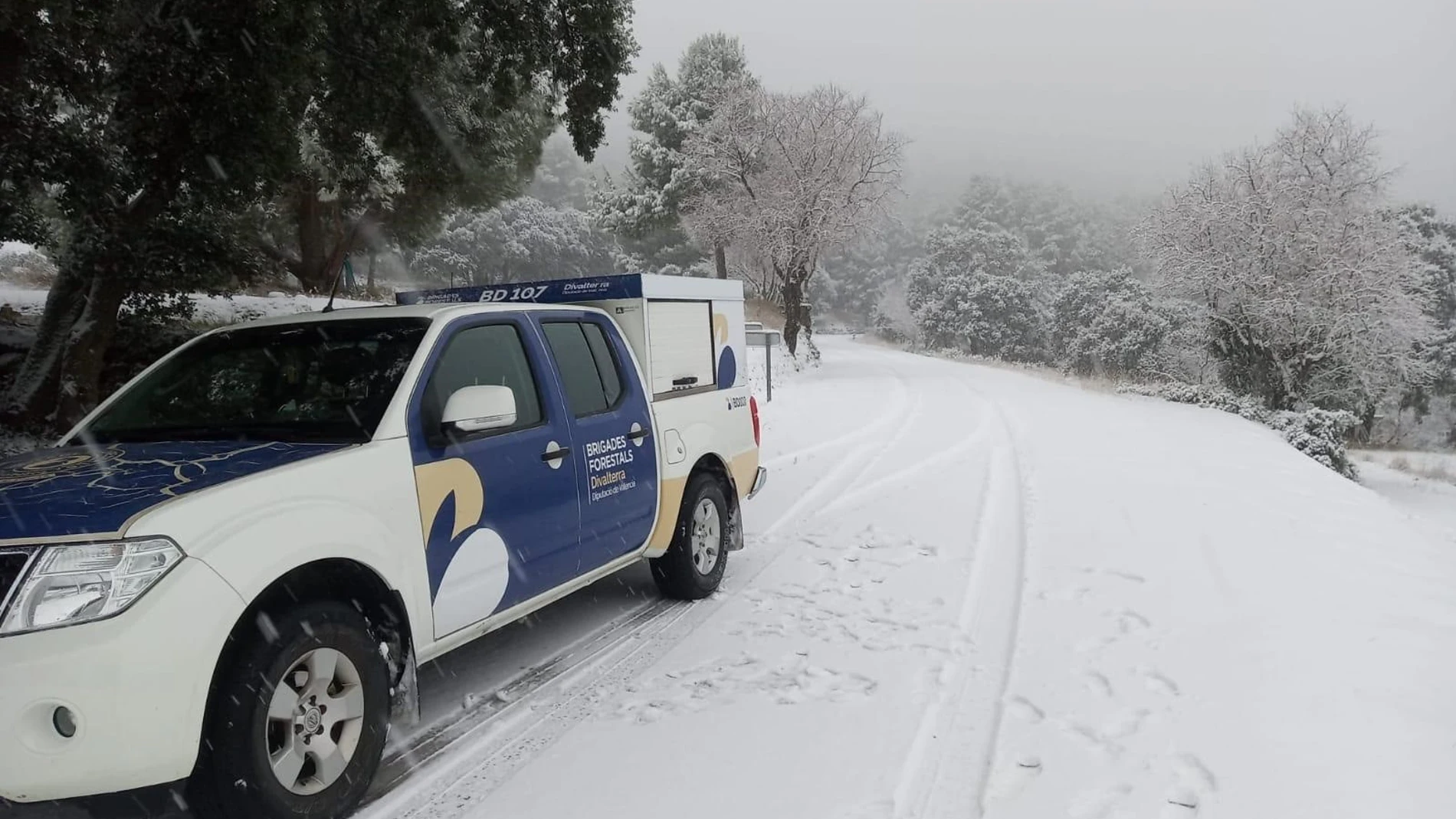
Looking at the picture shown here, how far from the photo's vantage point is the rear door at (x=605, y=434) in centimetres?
441

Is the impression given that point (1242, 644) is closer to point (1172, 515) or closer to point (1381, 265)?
point (1172, 515)

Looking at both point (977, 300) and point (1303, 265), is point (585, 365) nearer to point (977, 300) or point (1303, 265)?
point (1303, 265)

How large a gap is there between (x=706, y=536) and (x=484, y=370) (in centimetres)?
224

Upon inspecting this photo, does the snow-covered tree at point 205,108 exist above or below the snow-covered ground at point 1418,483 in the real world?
above

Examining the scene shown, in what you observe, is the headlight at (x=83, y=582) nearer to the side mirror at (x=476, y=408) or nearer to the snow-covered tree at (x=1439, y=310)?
the side mirror at (x=476, y=408)

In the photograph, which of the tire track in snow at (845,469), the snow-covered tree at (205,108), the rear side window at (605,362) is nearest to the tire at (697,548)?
the rear side window at (605,362)

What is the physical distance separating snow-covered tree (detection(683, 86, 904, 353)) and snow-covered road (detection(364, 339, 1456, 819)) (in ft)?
63.8

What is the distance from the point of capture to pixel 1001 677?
13.8 ft

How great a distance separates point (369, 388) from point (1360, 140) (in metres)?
29.9

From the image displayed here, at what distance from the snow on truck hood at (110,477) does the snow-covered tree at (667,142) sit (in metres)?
34.5

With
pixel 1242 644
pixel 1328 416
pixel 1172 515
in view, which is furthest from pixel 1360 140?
pixel 1242 644

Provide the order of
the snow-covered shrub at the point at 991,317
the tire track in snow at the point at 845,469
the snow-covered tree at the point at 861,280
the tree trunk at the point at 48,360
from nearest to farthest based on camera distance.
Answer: the tire track in snow at the point at 845,469, the tree trunk at the point at 48,360, the snow-covered shrub at the point at 991,317, the snow-covered tree at the point at 861,280

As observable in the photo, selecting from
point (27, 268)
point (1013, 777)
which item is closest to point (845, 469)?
A: point (1013, 777)

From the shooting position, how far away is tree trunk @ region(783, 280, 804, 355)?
2658 cm
